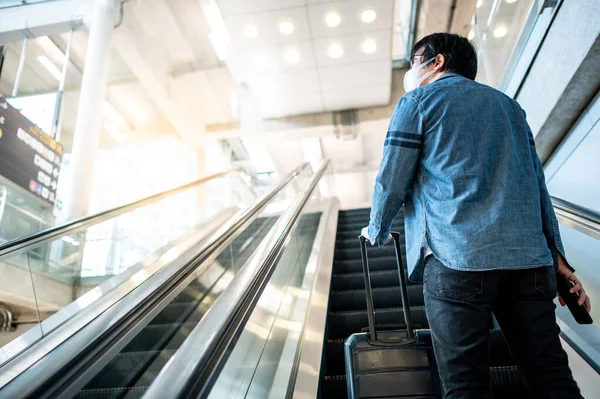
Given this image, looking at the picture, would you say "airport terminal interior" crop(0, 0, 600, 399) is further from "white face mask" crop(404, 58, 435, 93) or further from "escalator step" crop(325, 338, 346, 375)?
"white face mask" crop(404, 58, 435, 93)

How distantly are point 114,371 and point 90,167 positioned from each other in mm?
4991

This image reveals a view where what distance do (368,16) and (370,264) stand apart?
4355 mm

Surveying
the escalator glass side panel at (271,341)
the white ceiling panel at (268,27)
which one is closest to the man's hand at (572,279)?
the escalator glass side panel at (271,341)

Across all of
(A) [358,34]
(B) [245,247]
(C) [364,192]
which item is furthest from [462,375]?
(C) [364,192]

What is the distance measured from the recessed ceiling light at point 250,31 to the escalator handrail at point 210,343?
5789 mm

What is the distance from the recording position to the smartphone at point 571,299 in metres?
1.30

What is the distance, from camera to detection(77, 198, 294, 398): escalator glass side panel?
6.20 ft

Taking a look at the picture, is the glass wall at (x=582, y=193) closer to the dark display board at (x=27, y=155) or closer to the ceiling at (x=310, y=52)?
the ceiling at (x=310, y=52)

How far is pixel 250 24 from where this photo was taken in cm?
672

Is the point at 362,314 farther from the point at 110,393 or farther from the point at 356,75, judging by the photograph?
the point at 356,75

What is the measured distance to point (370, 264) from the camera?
411 cm

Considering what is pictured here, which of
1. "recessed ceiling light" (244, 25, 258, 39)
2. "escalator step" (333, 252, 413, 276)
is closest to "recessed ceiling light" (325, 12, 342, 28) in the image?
"recessed ceiling light" (244, 25, 258, 39)

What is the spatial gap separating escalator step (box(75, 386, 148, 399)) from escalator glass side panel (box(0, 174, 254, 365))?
43 centimetres

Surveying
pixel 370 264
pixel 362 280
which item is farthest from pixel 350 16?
pixel 362 280
